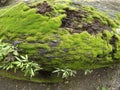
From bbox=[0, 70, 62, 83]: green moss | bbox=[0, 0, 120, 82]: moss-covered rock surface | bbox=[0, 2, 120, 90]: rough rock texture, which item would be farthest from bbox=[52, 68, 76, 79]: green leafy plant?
bbox=[0, 2, 120, 90]: rough rock texture

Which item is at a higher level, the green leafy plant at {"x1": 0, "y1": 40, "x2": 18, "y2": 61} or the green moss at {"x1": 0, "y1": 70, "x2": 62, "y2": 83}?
the green leafy plant at {"x1": 0, "y1": 40, "x2": 18, "y2": 61}

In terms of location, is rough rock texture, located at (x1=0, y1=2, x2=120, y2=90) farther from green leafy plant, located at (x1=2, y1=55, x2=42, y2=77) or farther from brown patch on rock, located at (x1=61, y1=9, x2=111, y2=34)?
brown patch on rock, located at (x1=61, y1=9, x2=111, y2=34)

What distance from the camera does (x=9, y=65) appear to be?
167 inches

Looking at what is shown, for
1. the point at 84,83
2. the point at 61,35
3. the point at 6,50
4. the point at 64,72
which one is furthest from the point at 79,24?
the point at 6,50

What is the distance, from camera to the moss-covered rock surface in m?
4.27

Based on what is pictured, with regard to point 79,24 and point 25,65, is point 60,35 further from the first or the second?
point 25,65

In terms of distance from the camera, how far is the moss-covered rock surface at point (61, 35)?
4.27 m

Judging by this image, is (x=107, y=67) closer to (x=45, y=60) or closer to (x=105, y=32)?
(x=105, y=32)

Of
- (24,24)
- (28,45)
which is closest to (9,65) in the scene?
(28,45)

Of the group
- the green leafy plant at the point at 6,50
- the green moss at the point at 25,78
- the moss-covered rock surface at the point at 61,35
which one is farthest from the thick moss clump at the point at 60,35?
the green moss at the point at 25,78

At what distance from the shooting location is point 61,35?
14.4 ft

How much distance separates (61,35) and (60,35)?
17mm

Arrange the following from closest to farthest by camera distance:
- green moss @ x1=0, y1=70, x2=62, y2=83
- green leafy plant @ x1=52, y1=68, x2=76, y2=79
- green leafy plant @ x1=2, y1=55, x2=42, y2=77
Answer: green leafy plant @ x1=2, y1=55, x2=42, y2=77, green leafy plant @ x1=52, y1=68, x2=76, y2=79, green moss @ x1=0, y1=70, x2=62, y2=83

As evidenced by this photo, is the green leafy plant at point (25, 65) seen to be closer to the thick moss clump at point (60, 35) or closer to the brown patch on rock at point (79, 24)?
the thick moss clump at point (60, 35)
